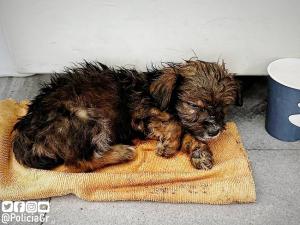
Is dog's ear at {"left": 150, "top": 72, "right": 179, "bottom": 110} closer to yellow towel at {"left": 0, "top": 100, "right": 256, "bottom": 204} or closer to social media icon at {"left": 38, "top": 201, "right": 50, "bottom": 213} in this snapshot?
yellow towel at {"left": 0, "top": 100, "right": 256, "bottom": 204}

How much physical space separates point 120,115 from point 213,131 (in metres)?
0.65

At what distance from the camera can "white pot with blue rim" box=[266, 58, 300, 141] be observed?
2619 mm

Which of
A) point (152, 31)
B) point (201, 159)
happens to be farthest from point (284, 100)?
point (152, 31)

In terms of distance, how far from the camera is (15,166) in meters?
2.63

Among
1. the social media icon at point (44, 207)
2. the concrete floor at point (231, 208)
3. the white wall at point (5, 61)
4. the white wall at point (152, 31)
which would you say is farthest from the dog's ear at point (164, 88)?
the white wall at point (5, 61)

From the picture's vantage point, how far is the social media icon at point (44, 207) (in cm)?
248

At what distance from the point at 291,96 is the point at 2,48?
2.47 m

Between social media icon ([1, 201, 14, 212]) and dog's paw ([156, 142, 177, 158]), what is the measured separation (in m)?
1.04

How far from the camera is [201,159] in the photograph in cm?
264

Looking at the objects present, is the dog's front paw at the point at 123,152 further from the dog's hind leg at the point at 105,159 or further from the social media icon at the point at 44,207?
the social media icon at the point at 44,207

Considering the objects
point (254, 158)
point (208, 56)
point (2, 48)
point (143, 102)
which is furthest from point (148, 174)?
point (2, 48)

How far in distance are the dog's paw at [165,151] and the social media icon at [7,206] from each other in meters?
1.04

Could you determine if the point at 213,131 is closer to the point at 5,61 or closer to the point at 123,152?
the point at 123,152

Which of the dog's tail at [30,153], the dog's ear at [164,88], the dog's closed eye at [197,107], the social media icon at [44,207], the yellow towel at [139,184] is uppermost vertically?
the dog's ear at [164,88]
